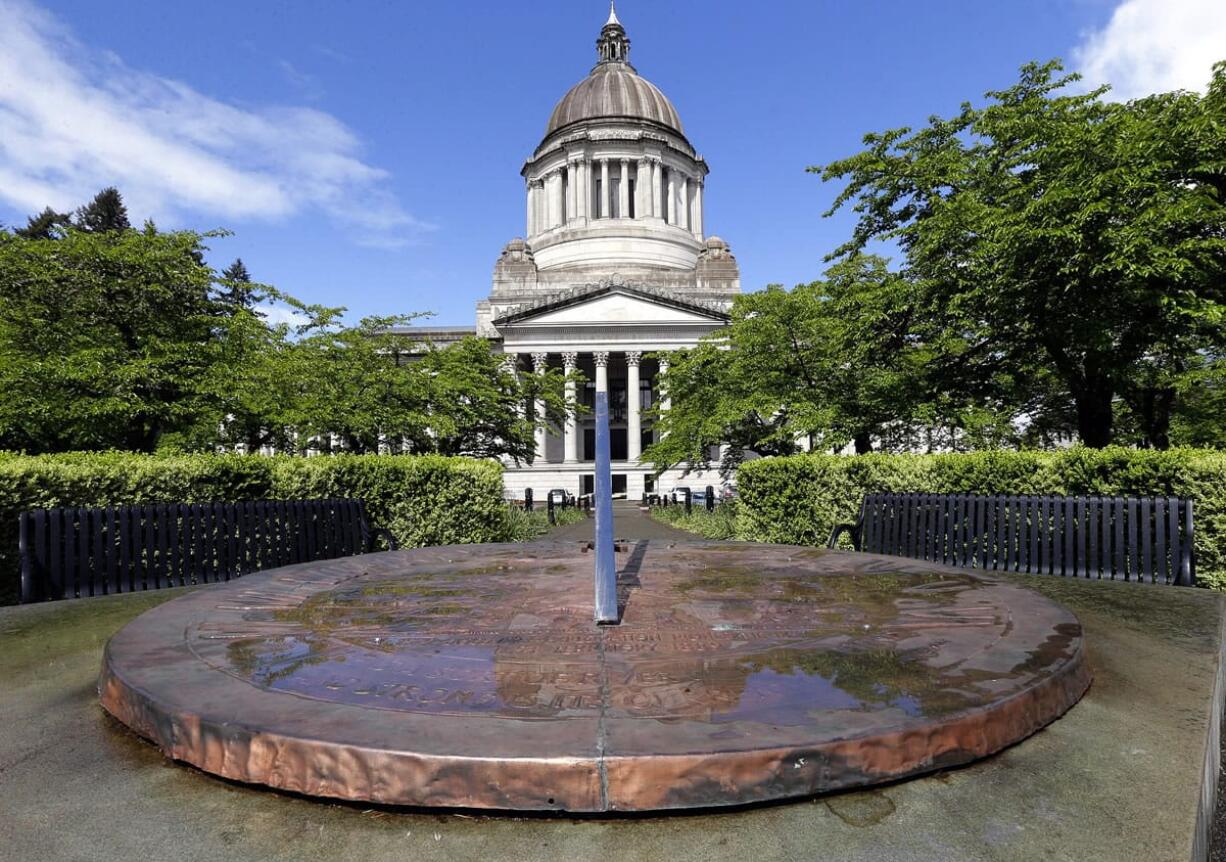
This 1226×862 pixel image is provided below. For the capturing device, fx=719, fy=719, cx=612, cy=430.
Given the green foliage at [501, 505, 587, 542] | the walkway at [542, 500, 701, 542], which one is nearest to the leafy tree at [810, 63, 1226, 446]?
the walkway at [542, 500, 701, 542]

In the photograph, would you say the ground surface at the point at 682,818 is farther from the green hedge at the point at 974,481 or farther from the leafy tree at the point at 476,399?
the leafy tree at the point at 476,399

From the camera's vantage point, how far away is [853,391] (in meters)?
17.0

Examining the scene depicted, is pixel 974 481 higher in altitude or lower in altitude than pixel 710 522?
higher

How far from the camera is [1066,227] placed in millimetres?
11406

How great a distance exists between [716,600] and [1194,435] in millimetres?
24626

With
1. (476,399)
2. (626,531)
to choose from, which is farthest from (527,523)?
(476,399)

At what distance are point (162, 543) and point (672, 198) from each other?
59.5 metres

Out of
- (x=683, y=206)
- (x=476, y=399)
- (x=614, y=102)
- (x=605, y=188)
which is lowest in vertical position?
(x=476, y=399)

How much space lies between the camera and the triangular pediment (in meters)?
46.9

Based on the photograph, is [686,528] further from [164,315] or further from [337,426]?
[164,315]

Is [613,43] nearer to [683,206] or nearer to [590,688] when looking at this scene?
[683,206]

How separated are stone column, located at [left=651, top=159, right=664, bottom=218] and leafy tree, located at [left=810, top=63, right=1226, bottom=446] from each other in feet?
144

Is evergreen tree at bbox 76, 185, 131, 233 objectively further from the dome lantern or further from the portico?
the dome lantern

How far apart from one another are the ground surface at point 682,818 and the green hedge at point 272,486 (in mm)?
4901
